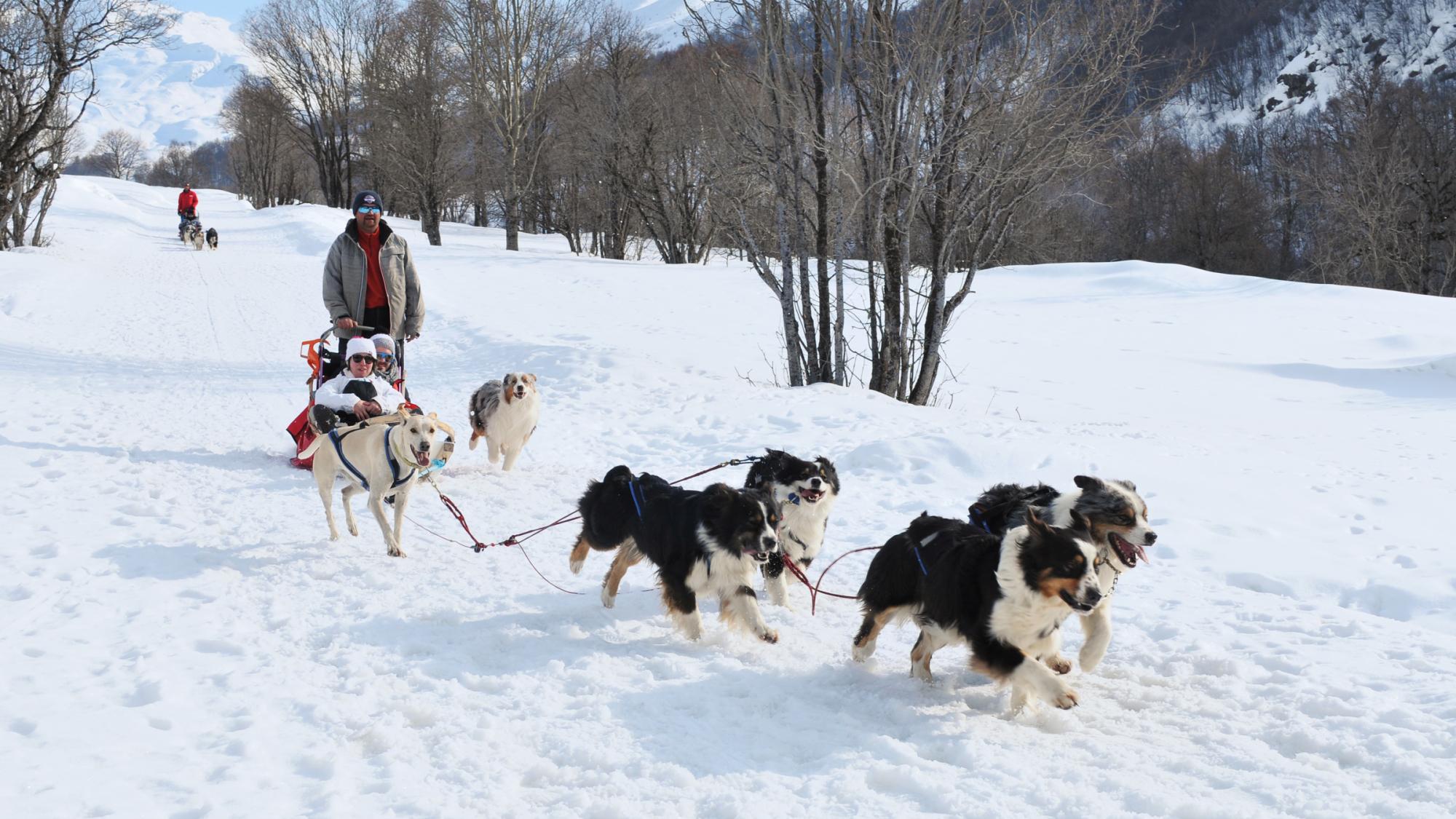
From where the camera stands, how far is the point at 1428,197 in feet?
130

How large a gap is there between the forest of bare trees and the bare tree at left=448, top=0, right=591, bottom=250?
0.10 metres

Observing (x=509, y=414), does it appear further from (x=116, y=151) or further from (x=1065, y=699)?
(x=116, y=151)

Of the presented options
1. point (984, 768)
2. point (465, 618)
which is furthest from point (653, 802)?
point (465, 618)

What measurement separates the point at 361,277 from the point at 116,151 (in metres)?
123

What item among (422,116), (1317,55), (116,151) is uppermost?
(1317,55)

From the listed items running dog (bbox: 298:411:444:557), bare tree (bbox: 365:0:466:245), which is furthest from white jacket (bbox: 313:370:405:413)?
bare tree (bbox: 365:0:466:245)

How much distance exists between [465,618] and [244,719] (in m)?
1.48

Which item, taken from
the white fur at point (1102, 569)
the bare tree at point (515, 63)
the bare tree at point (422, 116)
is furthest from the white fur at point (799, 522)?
the bare tree at point (422, 116)

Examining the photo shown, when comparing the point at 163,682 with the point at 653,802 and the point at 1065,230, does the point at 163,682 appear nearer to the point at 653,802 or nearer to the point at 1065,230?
the point at 653,802

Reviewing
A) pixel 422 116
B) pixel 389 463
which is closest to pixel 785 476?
pixel 389 463

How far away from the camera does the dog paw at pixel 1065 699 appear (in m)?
4.14

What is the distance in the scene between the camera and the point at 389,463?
21.5ft

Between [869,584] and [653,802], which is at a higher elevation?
[869,584]

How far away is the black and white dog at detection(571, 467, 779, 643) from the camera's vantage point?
505 cm
